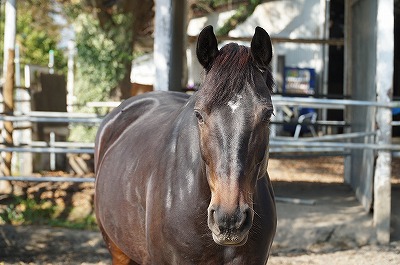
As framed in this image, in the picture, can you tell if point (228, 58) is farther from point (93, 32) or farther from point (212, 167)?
point (93, 32)

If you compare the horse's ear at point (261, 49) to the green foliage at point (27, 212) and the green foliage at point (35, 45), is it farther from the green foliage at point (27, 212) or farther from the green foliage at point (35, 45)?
the green foliage at point (35, 45)

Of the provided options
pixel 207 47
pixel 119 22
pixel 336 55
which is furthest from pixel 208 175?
pixel 336 55

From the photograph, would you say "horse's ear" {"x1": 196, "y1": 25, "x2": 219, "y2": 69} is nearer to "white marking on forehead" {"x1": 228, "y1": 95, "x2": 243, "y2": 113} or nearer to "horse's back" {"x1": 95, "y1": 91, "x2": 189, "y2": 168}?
"white marking on forehead" {"x1": 228, "y1": 95, "x2": 243, "y2": 113}

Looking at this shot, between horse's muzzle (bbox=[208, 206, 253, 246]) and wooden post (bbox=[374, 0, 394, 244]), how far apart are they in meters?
4.26

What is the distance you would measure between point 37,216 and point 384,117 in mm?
3464

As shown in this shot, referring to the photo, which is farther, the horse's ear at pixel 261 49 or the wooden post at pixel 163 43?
the wooden post at pixel 163 43

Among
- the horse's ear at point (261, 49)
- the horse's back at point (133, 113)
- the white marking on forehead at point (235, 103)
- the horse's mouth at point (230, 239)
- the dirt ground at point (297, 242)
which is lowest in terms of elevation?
the dirt ground at point (297, 242)

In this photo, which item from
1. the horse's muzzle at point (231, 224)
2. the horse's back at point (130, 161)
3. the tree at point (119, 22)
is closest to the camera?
the horse's muzzle at point (231, 224)

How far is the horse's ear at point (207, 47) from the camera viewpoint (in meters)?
2.72

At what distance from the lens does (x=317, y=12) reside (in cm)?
1620

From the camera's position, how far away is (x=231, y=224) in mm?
2381

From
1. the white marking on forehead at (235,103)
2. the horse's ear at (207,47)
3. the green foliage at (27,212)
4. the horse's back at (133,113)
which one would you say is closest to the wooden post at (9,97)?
the green foliage at (27,212)

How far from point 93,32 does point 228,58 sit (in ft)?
33.3

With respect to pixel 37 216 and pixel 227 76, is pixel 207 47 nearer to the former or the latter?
pixel 227 76
